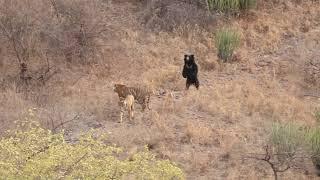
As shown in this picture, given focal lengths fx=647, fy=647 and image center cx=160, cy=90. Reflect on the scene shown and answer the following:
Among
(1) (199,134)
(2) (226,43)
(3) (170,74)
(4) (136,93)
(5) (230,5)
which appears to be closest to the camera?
(1) (199,134)

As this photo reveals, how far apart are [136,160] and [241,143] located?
506cm

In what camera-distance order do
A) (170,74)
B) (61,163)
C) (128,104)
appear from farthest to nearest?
(170,74)
(128,104)
(61,163)

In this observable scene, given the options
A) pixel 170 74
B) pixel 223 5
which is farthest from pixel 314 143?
pixel 223 5

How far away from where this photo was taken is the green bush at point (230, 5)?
61.5 ft

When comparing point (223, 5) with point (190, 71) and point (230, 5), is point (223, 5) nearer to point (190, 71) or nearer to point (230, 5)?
point (230, 5)

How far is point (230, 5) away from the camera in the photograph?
61.7 feet

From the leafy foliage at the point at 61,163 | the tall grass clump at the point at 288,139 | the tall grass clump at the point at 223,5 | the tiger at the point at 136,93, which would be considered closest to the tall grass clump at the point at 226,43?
the tall grass clump at the point at 223,5

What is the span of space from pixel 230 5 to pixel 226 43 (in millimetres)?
2548

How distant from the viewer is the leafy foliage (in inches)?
284

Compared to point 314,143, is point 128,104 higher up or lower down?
higher up

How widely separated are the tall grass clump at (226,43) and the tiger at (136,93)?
3724 mm

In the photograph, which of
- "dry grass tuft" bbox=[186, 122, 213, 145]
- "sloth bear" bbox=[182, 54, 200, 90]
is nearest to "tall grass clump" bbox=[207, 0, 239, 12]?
"sloth bear" bbox=[182, 54, 200, 90]

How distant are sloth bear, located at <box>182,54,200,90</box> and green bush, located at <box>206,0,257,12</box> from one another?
444 cm

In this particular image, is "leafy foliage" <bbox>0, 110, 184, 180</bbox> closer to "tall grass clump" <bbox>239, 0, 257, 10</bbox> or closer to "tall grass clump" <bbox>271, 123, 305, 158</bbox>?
"tall grass clump" <bbox>271, 123, 305, 158</bbox>
